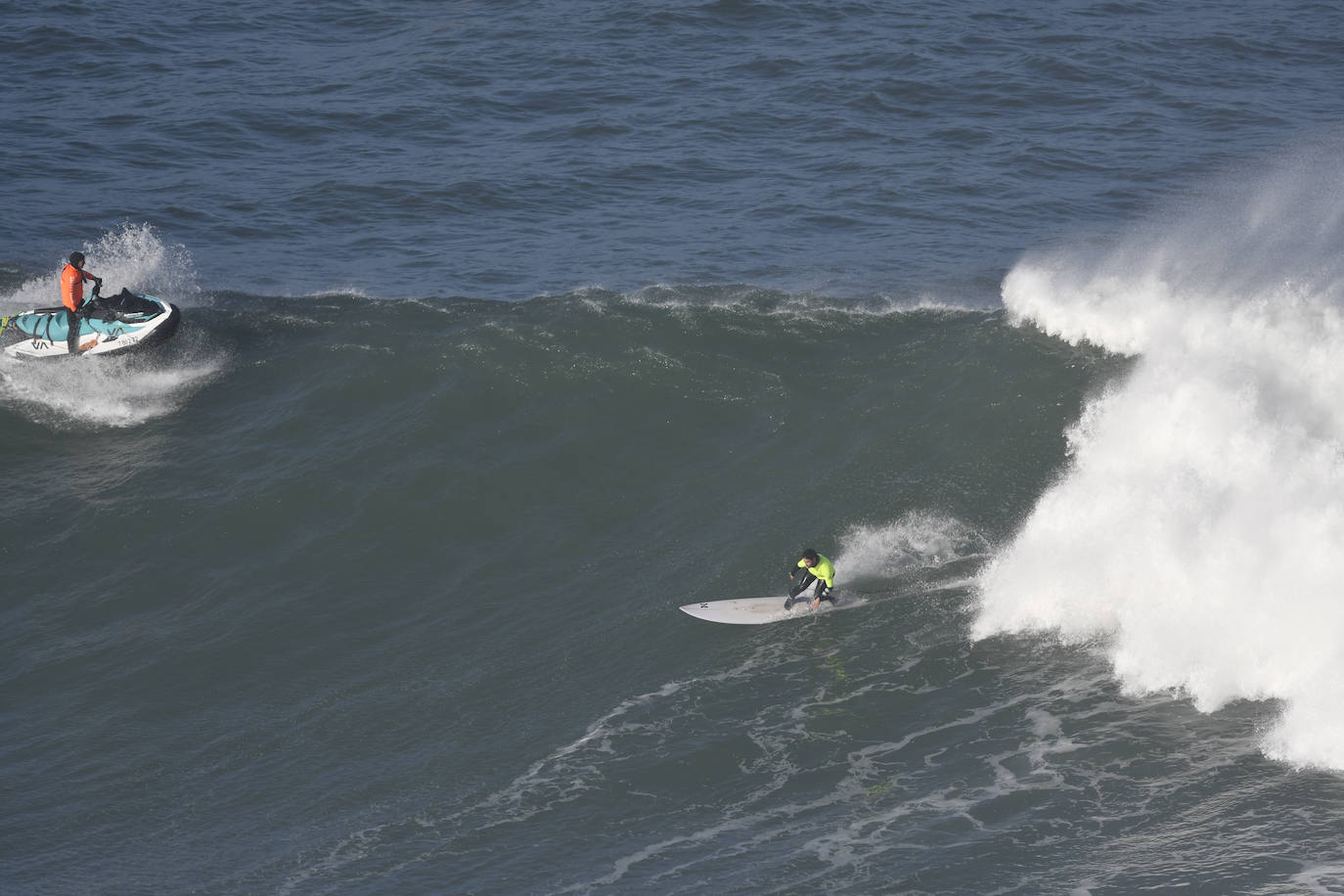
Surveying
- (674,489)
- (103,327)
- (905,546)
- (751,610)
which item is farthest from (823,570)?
(103,327)

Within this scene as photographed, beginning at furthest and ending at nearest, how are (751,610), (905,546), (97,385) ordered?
1. (97,385)
2. (905,546)
3. (751,610)

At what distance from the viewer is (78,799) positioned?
696 inches

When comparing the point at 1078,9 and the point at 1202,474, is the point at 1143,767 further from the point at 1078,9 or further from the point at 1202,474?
the point at 1078,9

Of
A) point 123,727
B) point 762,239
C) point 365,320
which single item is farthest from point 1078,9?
point 123,727

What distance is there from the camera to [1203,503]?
20047 mm

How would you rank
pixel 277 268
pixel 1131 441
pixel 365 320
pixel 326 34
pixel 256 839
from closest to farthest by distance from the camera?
pixel 256 839 → pixel 1131 441 → pixel 365 320 → pixel 277 268 → pixel 326 34

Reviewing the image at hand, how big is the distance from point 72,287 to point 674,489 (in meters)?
11.8

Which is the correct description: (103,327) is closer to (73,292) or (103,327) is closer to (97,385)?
(73,292)

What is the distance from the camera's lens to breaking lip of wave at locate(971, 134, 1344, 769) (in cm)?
1820

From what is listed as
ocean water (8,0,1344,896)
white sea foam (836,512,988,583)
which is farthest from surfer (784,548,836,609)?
white sea foam (836,512,988,583)

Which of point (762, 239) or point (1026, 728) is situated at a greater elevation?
point (762, 239)

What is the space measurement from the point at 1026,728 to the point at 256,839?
9268 mm

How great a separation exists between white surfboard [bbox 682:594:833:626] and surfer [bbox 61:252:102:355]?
43.7 feet

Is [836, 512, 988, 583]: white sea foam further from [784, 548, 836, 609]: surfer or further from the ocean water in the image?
[784, 548, 836, 609]: surfer
